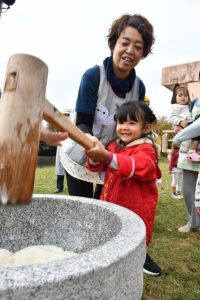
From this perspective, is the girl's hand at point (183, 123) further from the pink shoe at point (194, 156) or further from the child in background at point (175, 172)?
the child in background at point (175, 172)

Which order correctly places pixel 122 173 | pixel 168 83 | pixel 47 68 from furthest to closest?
pixel 168 83, pixel 122 173, pixel 47 68

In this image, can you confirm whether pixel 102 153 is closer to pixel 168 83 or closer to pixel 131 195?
pixel 131 195

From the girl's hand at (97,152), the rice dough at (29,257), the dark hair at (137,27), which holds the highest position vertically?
the dark hair at (137,27)

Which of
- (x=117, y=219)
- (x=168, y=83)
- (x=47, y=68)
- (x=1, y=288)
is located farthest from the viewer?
(x=168, y=83)

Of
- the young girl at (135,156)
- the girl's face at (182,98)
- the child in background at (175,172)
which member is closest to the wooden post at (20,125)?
the young girl at (135,156)

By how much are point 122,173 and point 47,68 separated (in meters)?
1.05

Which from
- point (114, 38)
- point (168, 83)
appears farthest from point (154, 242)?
point (168, 83)

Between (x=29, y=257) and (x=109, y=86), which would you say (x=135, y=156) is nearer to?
(x=109, y=86)

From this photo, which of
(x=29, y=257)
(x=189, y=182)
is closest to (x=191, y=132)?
(x=189, y=182)

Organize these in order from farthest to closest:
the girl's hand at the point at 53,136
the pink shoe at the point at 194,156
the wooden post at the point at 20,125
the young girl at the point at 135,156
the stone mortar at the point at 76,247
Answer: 1. the pink shoe at the point at 194,156
2. the young girl at the point at 135,156
3. the girl's hand at the point at 53,136
4. the wooden post at the point at 20,125
5. the stone mortar at the point at 76,247

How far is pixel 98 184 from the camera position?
8.94 feet

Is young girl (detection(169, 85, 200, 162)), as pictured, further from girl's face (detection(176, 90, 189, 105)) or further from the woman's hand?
the woman's hand

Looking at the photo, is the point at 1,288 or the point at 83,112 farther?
the point at 83,112

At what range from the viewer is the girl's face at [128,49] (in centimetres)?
243
